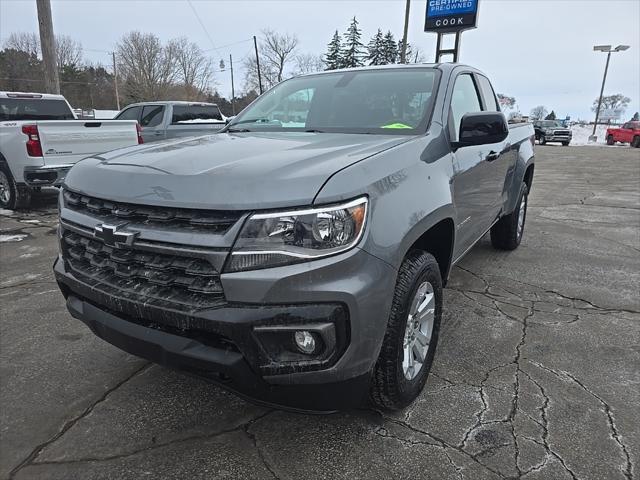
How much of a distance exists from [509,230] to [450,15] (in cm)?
1376

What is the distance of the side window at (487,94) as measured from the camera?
4075 mm

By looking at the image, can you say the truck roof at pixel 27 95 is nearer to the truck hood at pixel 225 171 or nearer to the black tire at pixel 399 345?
the truck hood at pixel 225 171

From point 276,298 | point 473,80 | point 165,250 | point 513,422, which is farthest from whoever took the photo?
point 473,80

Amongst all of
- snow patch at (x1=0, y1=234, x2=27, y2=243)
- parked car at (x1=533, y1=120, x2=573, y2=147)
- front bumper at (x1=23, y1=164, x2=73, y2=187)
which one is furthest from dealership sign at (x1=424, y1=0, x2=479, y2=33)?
parked car at (x1=533, y1=120, x2=573, y2=147)

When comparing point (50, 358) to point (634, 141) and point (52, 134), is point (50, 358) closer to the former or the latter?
point (52, 134)

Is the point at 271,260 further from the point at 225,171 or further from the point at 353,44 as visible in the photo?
the point at 353,44

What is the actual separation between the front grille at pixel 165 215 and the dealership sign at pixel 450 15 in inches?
662

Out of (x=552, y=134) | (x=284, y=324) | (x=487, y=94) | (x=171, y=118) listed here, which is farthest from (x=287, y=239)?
(x=552, y=134)

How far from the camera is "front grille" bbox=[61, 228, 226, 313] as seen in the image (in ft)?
5.82

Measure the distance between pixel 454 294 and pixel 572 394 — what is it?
1.53 metres

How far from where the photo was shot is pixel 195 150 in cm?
237

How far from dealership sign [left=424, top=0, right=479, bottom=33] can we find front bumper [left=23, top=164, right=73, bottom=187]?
14157mm

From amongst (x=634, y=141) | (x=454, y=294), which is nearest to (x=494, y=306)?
(x=454, y=294)

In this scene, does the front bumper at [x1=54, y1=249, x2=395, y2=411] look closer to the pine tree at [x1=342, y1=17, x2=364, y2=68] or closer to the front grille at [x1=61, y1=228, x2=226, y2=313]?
the front grille at [x1=61, y1=228, x2=226, y2=313]
